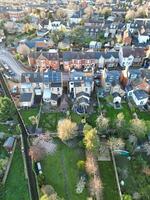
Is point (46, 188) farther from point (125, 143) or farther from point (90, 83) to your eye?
point (90, 83)

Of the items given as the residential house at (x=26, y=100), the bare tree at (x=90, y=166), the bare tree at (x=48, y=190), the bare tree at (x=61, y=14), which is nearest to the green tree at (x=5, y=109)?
the residential house at (x=26, y=100)

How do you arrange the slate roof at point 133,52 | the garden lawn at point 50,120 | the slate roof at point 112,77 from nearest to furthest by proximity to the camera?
the garden lawn at point 50,120 → the slate roof at point 112,77 → the slate roof at point 133,52

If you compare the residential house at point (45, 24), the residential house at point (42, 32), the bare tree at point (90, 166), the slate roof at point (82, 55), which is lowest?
the bare tree at point (90, 166)

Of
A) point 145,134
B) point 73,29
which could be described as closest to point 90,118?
point 145,134

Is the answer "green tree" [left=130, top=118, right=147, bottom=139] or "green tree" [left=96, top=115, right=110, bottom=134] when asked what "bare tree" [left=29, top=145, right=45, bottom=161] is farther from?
"green tree" [left=130, top=118, right=147, bottom=139]

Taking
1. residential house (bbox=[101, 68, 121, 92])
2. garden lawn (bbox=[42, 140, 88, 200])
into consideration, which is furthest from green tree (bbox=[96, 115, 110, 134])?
residential house (bbox=[101, 68, 121, 92])

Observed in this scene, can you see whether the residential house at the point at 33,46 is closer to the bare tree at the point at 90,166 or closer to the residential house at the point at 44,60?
the residential house at the point at 44,60
